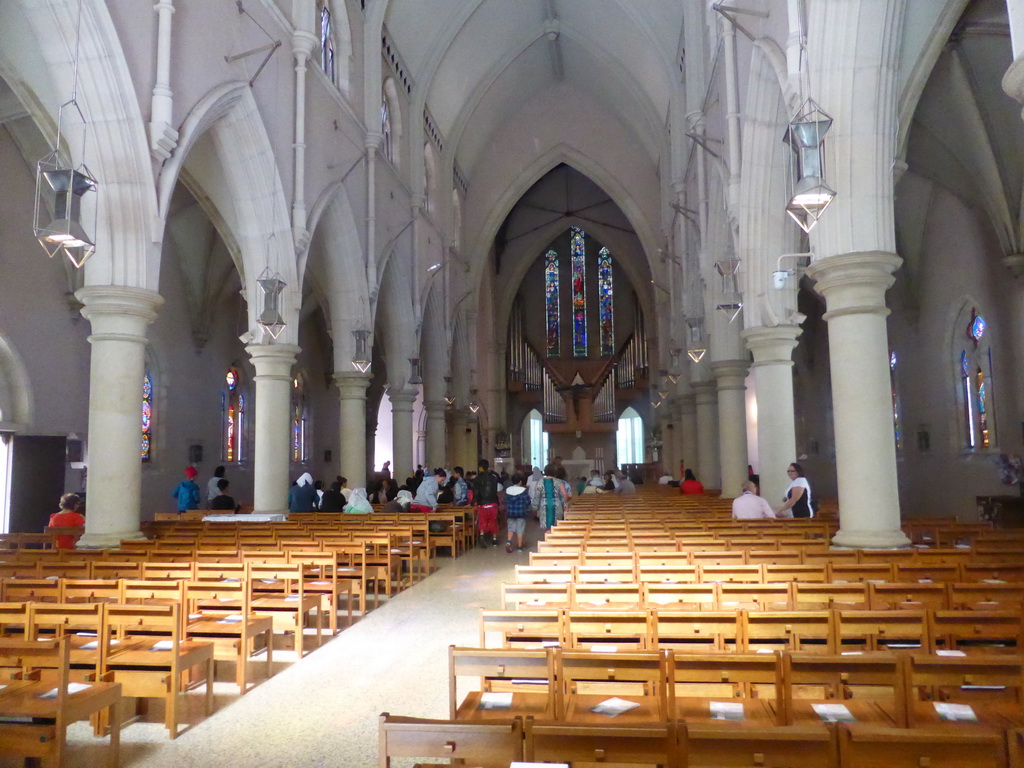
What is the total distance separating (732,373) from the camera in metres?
15.5

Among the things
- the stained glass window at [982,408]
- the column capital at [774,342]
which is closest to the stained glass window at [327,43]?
the column capital at [774,342]

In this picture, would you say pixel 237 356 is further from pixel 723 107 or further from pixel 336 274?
pixel 723 107

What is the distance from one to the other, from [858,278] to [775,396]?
A: 4173 millimetres

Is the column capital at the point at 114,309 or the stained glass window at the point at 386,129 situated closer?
the column capital at the point at 114,309

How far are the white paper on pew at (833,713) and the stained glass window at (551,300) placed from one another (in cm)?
3592

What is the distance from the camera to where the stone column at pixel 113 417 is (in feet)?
29.8

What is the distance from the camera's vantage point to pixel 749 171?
12.0 metres

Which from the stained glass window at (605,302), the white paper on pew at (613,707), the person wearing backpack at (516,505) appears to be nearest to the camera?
the white paper on pew at (613,707)

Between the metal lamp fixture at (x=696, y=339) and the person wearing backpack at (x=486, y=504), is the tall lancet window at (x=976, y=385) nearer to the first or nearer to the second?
the metal lamp fixture at (x=696, y=339)

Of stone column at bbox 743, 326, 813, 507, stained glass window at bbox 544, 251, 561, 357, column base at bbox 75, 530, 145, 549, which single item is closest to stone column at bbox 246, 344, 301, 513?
column base at bbox 75, 530, 145, 549

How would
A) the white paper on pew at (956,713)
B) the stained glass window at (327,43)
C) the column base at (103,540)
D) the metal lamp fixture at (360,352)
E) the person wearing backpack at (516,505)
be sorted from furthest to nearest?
the metal lamp fixture at (360,352)
the stained glass window at (327,43)
the person wearing backpack at (516,505)
the column base at (103,540)
the white paper on pew at (956,713)

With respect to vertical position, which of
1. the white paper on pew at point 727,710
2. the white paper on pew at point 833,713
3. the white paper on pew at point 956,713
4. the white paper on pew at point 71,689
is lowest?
the white paper on pew at point 71,689

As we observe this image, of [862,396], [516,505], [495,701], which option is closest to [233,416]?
[516,505]

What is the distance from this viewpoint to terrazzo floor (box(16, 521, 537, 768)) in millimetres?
4086
